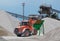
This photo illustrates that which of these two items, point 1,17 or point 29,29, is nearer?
point 29,29

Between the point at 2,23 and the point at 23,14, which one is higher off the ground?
the point at 2,23

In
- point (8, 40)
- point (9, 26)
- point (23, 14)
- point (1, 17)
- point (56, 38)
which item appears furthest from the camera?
point (23, 14)

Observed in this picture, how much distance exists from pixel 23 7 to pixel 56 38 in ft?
187

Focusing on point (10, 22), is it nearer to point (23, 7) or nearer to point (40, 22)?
point (40, 22)

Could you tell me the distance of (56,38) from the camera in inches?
779

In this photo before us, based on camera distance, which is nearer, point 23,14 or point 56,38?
point 56,38

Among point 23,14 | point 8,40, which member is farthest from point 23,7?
point 8,40

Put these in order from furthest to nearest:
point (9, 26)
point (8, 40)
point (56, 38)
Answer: point (9, 26)
point (8, 40)
point (56, 38)

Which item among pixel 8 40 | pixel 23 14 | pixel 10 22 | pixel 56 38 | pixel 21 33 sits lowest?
pixel 23 14

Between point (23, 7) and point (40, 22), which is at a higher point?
point (40, 22)

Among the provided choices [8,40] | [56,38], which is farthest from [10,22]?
[56,38]

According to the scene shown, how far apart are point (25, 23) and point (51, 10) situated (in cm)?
4222

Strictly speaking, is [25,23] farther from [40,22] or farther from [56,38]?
[56,38]

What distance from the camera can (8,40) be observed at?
76.7 feet
